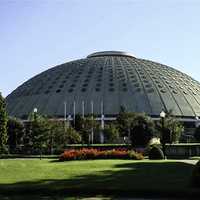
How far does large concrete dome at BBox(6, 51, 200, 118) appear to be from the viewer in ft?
335

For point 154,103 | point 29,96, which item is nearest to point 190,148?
point 154,103

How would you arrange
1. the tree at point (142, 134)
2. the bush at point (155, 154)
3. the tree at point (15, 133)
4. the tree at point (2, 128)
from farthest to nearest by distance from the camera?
the tree at point (15, 133), the tree at point (142, 134), the tree at point (2, 128), the bush at point (155, 154)

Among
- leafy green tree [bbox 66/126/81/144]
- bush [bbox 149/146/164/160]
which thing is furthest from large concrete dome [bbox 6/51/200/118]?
bush [bbox 149/146/164/160]

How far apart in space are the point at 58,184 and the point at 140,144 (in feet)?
154

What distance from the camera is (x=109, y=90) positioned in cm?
10531

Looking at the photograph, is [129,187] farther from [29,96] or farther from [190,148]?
[29,96]

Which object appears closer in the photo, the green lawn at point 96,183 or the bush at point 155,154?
the green lawn at point 96,183

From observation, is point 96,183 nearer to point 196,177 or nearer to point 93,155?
point 196,177

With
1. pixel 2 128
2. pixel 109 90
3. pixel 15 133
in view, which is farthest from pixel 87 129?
pixel 2 128

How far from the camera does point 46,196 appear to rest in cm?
1609

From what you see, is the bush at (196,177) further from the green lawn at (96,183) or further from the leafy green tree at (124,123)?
the leafy green tree at (124,123)

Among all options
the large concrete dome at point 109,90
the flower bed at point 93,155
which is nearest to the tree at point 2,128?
the flower bed at point 93,155

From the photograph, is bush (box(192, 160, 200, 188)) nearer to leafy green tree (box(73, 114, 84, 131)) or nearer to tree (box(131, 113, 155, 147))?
tree (box(131, 113, 155, 147))

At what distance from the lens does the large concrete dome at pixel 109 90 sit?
102000 mm
